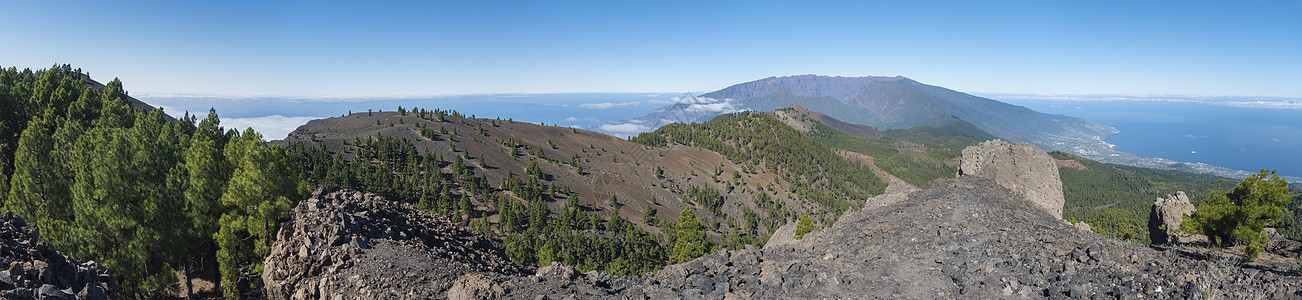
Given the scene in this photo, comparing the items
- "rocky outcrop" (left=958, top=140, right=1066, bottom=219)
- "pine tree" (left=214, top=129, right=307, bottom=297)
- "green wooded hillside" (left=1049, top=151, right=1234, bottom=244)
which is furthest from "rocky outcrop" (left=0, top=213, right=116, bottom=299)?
"green wooded hillside" (left=1049, top=151, right=1234, bottom=244)

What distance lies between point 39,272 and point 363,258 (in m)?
8.96

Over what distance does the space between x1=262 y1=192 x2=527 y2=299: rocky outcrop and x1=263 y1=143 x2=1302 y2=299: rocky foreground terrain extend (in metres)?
0.06

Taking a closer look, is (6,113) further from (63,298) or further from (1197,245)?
(1197,245)

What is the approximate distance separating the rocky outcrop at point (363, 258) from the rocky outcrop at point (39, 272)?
19.6 feet

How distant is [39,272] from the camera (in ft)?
38.8

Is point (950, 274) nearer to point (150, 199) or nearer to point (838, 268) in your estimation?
point (838, 268)

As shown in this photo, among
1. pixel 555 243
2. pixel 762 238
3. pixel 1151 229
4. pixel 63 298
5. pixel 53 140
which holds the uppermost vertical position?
pixel 53 140

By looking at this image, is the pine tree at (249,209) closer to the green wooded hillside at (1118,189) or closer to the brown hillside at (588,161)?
the brown hillside at (588,161)

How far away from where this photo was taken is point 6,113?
34312 millimetres

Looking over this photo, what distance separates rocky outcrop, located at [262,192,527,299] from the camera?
18298 millimetres

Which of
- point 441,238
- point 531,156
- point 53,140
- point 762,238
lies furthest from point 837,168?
point 53,140

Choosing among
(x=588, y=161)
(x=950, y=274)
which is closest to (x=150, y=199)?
(x=950, y=274)

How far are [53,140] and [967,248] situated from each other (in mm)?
46036

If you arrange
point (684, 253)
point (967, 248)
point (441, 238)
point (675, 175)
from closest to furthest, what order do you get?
1. point (967, 248)
2. point (441, 238)
3. point (684, 253)
4. point (675, 175)
